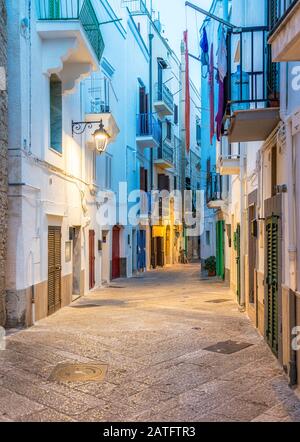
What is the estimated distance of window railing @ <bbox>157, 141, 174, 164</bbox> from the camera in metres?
28.2

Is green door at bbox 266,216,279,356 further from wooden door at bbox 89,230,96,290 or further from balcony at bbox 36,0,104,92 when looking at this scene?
wooden door at bbox 89,230,96,290

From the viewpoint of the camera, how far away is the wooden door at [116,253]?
20.1 meters

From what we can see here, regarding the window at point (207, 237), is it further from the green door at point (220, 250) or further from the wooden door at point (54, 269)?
the wooden door at point (54, 269)

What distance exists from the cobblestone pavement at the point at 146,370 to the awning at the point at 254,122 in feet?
11.3

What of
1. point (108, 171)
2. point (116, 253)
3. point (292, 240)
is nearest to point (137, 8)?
point (108, 171)

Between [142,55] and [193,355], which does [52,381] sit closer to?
[193,355]

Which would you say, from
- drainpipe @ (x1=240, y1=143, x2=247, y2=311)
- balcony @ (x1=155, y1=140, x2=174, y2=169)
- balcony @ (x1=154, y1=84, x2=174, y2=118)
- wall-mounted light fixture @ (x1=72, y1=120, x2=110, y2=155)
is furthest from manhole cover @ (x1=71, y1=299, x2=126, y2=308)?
balcony @ (x1=154, y1=84, x2=174, y2=118)

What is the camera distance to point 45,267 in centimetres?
1013

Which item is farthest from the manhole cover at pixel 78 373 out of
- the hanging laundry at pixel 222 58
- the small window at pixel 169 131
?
the small window at pixel 169 131

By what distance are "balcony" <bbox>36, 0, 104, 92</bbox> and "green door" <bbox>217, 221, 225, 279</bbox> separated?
10.1 m

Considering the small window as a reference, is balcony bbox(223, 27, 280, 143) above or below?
below

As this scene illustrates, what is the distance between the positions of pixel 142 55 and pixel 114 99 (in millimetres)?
7225

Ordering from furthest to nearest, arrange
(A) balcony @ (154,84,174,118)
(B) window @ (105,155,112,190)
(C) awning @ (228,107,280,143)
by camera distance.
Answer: (A) balcony @ (154,84,174,118)
(B) window @ (105,155,112,190)
(C) awning @ (228,107,280,143)
